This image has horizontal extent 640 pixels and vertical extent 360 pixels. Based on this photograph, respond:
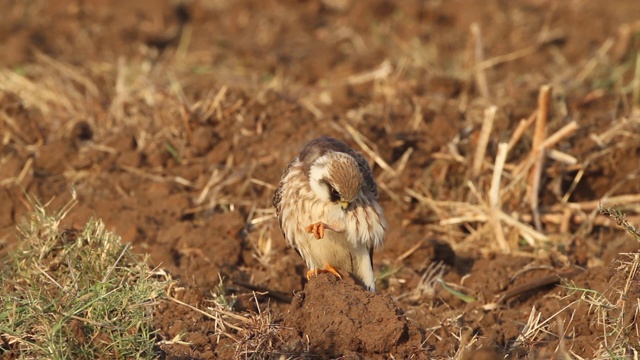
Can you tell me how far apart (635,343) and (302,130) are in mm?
3869

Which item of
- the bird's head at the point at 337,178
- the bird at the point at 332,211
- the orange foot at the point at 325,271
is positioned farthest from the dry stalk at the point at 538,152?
the bird's head at the point at 337,178

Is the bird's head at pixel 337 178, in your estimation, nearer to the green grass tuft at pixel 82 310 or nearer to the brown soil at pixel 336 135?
the brown soil at pixel 336 135

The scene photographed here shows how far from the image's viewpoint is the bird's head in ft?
19.3

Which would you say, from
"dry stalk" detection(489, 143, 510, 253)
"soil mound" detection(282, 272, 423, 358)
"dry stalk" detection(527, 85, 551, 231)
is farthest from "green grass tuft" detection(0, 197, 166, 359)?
"dry stalk" detection(527, 85, 551, 231)

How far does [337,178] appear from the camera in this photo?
5906mm

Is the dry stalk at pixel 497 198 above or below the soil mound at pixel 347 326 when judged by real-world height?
below

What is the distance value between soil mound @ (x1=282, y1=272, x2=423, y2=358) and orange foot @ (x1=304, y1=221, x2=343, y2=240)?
470 mm

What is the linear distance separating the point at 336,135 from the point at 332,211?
2.34m

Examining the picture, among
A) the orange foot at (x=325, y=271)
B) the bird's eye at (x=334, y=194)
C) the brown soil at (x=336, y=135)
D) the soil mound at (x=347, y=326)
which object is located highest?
the bird's eye at (x=334, y=194)

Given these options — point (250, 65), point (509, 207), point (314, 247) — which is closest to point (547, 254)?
point (509, 207)

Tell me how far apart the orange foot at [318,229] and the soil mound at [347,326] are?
0.47 metres

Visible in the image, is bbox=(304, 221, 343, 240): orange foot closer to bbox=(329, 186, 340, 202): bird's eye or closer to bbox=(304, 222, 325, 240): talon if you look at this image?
bbox=(304, 222, 325, 240): talon

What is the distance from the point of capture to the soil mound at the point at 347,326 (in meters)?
5.37

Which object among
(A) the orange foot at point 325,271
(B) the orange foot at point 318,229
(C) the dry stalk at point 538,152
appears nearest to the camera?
(B) the orange foot at point 318,229
